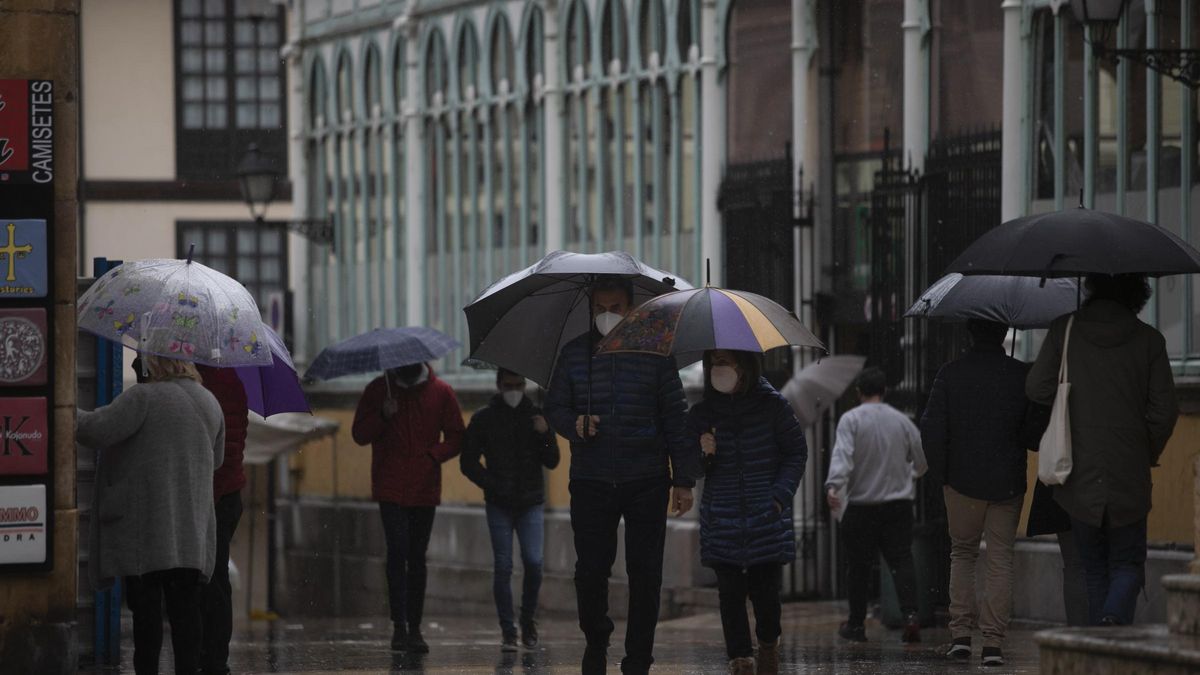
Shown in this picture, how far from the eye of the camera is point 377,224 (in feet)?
88.6

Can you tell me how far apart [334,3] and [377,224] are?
258 centimetres

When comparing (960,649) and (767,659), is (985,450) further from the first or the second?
(767,659)

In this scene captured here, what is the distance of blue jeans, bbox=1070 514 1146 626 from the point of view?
1167 cm

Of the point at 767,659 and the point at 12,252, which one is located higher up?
the point at 12,252

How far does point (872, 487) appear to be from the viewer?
53.8 feet

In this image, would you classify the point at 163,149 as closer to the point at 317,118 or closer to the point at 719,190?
the point at 317,118

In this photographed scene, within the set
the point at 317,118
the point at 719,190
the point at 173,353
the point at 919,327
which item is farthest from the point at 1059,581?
the point at 317,118

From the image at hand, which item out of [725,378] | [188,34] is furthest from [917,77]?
[188,34]

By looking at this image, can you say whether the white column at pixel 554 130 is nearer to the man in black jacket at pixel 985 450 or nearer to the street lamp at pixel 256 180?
the street lamp at pixel 256 180

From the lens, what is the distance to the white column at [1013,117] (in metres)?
17.7

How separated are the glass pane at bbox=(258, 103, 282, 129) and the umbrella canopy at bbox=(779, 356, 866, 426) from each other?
21.9 m

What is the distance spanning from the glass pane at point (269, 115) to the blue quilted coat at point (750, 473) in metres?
28.3

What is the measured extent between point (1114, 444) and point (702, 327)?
1.99 meters

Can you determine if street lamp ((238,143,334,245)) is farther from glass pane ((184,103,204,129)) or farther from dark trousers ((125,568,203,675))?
dark trousers ((125,568,203,675))
